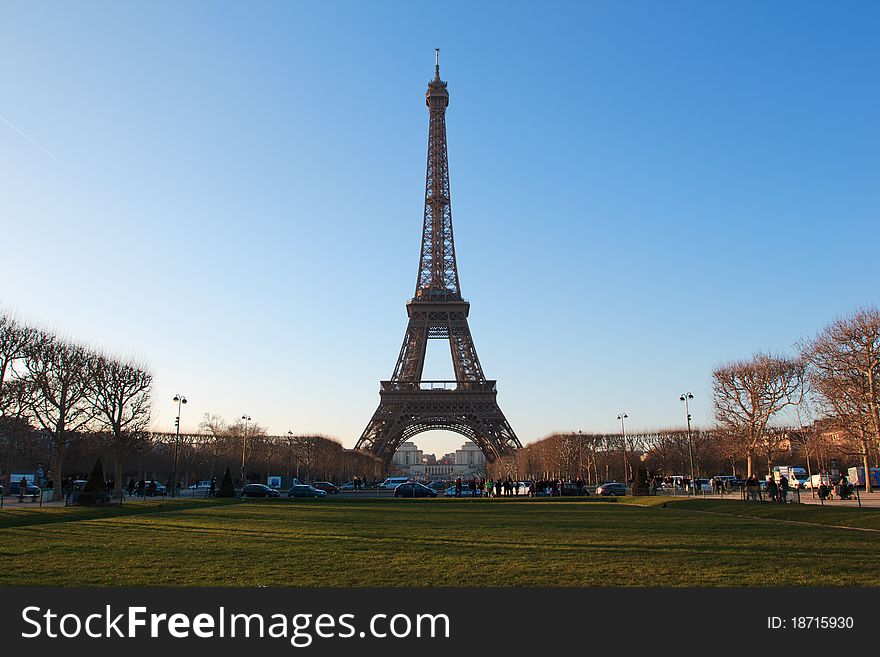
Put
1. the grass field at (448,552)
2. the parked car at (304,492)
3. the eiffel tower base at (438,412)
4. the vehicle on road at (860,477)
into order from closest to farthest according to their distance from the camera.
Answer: the grass field at (448,552)
the parked car at (304,492)
the vehicle on road at (860,477)
the eiffel tower base at (438,412)

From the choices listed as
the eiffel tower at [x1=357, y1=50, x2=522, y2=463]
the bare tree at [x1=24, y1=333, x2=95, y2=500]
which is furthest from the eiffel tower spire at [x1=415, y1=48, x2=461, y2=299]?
the bare tree at [x1=24, y1=333, x2=95, y2=500]

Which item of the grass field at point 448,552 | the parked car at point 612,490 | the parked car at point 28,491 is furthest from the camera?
the parked car at point 612,490

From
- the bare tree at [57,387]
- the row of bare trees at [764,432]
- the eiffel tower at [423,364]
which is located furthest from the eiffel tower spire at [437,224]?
the bare tree at [57,387]

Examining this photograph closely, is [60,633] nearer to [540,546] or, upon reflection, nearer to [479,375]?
[540,546]

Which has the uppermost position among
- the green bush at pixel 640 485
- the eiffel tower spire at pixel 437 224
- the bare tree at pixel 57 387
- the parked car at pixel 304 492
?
the eiffel tower spire at pixel 437 224

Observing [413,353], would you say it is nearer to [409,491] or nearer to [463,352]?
[463,352]

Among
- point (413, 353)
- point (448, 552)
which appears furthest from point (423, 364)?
point (448, 552)

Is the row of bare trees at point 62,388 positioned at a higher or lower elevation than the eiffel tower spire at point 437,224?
lower

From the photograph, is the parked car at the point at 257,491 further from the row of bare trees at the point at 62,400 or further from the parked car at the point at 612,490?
the parked car at the point at 612,490
